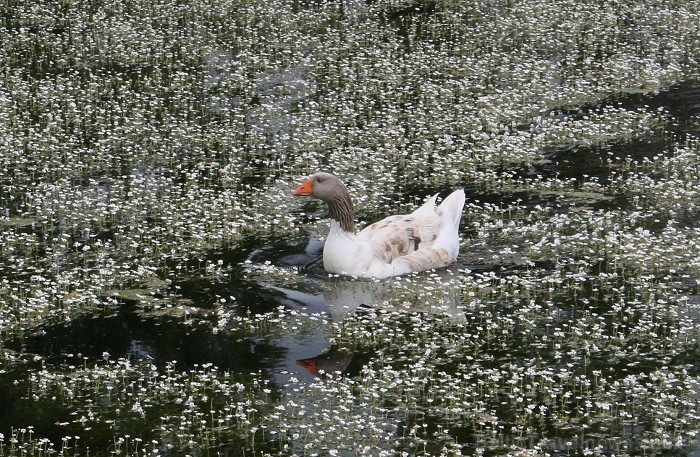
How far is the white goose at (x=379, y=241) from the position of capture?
18.5 meters

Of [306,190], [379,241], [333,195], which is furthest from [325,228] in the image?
[379,241]

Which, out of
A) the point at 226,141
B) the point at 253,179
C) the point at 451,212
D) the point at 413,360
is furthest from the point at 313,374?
the point at 226,141

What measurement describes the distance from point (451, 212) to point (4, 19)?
19905mm

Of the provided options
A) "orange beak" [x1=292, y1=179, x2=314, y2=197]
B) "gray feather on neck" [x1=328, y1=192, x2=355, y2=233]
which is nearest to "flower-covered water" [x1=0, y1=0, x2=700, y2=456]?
"gray feather on neck" [x1=328, y1=192, x2=355, y2=233]

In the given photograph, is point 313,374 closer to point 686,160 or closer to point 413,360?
point 413,360

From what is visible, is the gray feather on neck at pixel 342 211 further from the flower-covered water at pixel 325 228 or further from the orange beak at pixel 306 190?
the flower-covered water at pixel 325 228

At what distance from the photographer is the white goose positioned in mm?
18516

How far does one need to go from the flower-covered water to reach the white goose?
36cm

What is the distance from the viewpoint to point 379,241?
18.7 metres

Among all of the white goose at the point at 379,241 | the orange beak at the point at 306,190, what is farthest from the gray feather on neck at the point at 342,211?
the orange beak at the point at 306,190

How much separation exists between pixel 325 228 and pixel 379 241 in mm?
2028

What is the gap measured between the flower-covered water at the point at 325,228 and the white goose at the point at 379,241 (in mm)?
356

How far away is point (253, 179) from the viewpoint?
2288 cm

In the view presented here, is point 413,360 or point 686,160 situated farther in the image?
point 686,160
